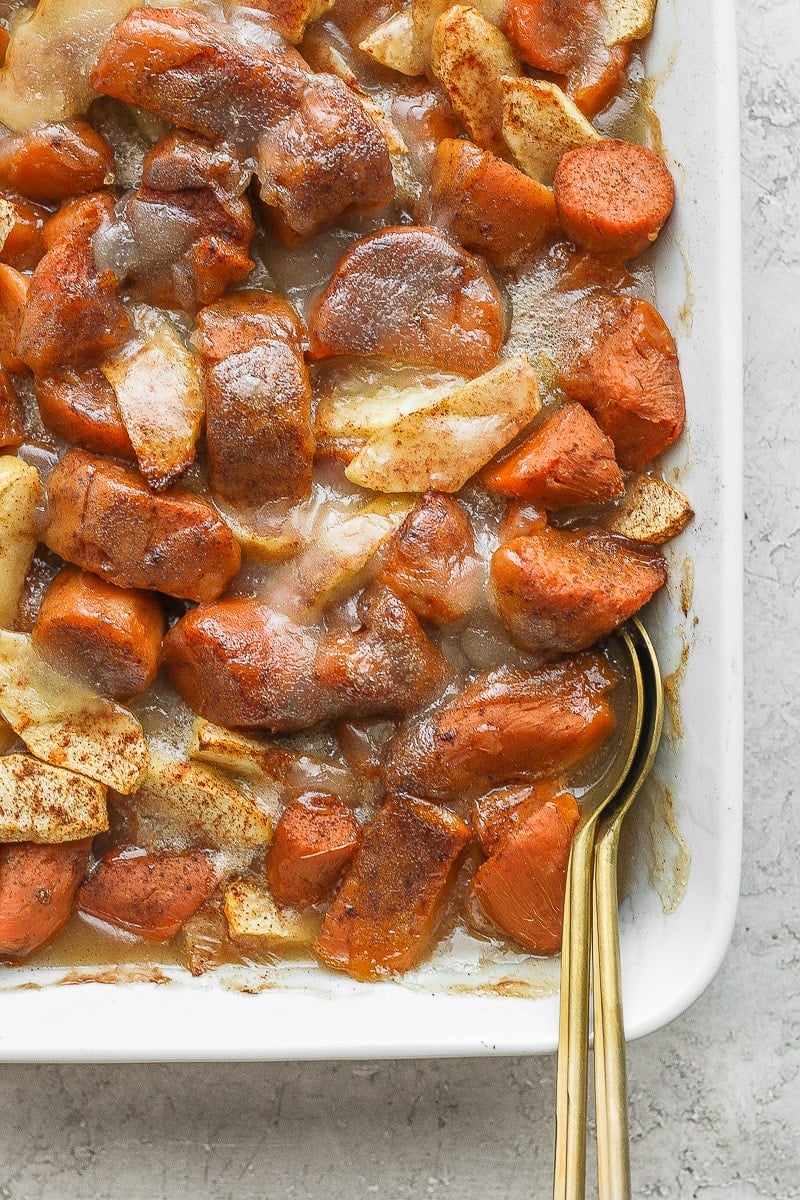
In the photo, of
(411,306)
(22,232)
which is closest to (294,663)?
(411,306)

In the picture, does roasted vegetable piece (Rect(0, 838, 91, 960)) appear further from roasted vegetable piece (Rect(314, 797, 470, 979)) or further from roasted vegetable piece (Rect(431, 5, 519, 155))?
roasted vegetable piece (Rect(431, 5, 519, 155))

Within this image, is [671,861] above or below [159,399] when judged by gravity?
below

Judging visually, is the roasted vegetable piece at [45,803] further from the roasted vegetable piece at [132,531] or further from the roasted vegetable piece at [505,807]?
the roasted vegetable piece at [505,807]

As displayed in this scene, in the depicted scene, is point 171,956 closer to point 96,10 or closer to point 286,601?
point 286,601

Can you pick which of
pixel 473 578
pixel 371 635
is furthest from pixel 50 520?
pixel 473 578

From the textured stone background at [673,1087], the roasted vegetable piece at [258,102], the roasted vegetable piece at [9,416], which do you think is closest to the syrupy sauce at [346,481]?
the roasted vegetable piece at [9,416]

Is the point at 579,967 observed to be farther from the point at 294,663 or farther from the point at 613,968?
the point at 294,663
